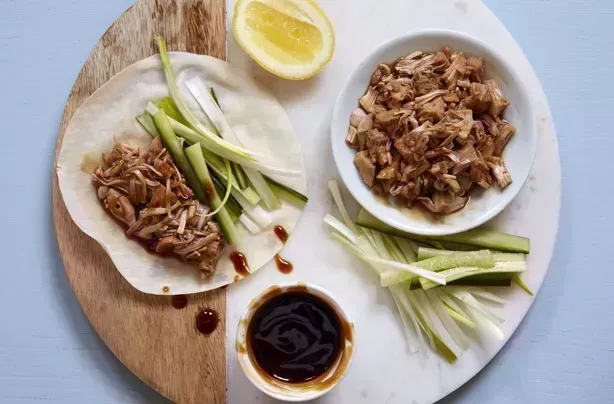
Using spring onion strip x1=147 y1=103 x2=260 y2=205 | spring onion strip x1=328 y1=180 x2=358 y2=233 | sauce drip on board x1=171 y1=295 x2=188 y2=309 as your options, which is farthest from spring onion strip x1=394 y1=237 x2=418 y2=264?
sauce drip on board x1=171 y1=295 x2=188 y2=309

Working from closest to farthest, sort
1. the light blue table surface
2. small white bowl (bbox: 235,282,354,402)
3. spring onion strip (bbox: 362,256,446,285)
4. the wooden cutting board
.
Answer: small white bowl (bbox: 235,282,354,402) → spring onion strip (bbox: 362,256,446,285) → the wooden cutting board → the light blue table surface

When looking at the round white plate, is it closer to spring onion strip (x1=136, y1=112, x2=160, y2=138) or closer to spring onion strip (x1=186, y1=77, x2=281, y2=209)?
spring onion strip (x1=186, y1=77, x2=281, y2=209)

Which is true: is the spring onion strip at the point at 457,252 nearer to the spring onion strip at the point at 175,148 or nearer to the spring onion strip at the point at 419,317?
the spring onion strip at the point at 419,317

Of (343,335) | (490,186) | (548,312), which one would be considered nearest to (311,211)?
(343,335)

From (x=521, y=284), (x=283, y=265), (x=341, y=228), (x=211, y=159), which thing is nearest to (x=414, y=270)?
(x=341, y=228)

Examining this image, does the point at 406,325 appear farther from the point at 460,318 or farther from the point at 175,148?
the point at 175,148

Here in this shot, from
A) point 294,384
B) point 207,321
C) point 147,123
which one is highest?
point 147,123

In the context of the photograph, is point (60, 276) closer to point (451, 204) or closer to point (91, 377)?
point (91, 377)
